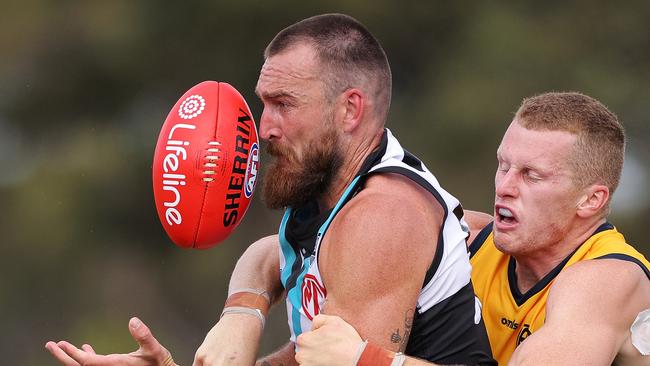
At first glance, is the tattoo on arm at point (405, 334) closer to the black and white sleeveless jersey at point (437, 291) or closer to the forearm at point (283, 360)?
the black and white sleeveless jersey at point (437, 291)

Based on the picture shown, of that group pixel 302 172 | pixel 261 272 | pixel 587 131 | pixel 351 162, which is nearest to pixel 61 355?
pixel 261 272

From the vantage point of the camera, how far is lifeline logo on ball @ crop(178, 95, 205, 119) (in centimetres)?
473

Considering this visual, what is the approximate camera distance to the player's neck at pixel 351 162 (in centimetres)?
465

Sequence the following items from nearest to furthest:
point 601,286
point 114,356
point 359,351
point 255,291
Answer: point 359,351 → point 601,286 → point 114,356 → point 255,291

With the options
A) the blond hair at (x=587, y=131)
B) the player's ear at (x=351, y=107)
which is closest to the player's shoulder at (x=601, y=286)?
the blond hair at (x=587, y=131)

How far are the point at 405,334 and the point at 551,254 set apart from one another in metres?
0.85

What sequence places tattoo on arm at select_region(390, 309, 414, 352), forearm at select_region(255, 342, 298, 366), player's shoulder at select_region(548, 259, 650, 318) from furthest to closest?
forearm at select_region(255, 342, 298, 366)
player's shoulder at select_region(548, 259, 650, 318)
tattoo on arm at select_region(390, 309, 414, 352)

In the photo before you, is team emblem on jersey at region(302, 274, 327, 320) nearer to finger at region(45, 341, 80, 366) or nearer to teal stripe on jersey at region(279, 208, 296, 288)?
teal stripe on jersey at region(279, 208, 296, 288)

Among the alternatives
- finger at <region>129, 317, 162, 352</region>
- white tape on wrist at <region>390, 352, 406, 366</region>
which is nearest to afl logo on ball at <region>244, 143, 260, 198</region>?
finger at <region>129, 317, 162, 352</region>

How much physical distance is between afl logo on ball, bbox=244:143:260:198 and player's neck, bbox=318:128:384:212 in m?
0.28

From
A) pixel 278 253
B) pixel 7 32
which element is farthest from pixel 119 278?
pixel 278 253

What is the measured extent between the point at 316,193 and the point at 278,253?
71 centimetres

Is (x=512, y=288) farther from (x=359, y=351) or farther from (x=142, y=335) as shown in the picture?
(x=142, y=335)

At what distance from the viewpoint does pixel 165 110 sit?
13672 millimetres
